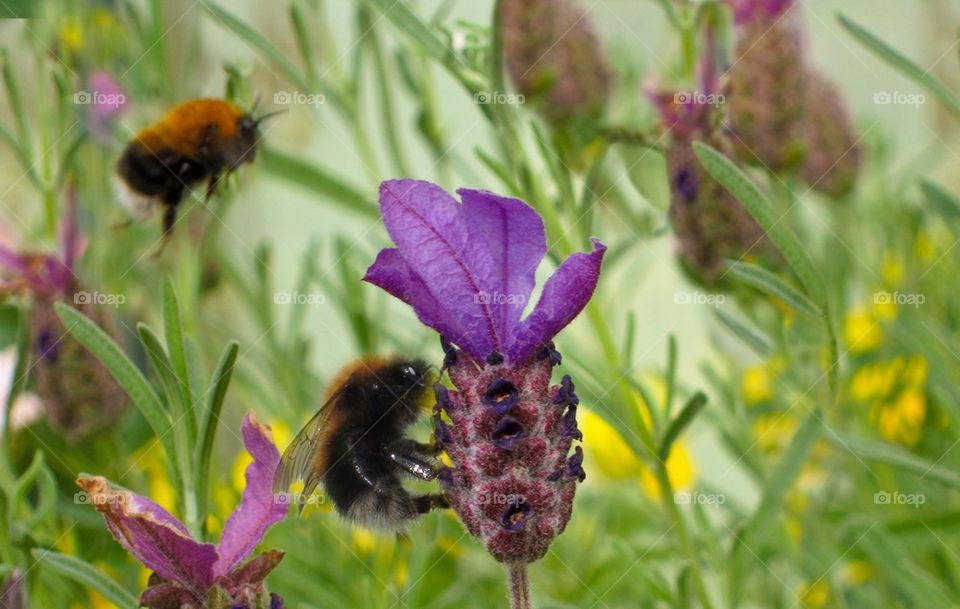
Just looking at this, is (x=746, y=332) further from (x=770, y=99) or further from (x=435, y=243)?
(x=435, y=243)

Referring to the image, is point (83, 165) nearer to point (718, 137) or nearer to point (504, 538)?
point (718, 137)

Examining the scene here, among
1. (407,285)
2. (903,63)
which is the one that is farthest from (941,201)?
(407,285)

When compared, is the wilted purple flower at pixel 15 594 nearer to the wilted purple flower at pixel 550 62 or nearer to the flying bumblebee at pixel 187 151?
the flying bumblebee at pixel 187 151

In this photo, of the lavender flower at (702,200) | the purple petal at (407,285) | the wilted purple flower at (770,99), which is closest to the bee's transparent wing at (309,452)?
the purple petal at (407,285)

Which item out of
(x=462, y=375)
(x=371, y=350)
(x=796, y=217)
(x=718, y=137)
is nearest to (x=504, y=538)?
(x=462, y=375)

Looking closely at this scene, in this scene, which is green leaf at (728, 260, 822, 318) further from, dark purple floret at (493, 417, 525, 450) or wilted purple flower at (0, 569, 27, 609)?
wilted purple flower at (0, 569, 27, 609)

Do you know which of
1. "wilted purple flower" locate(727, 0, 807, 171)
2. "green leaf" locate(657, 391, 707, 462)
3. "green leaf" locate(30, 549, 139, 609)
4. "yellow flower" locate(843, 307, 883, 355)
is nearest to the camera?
"green leaf" locate(30, 549, 139, 609)

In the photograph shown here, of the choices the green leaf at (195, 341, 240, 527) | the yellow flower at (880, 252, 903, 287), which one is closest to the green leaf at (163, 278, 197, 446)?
the green leaf at (195, 341, 240, 527)
